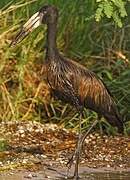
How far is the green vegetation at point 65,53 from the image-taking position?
441 inches

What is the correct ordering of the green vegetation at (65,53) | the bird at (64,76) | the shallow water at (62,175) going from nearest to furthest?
the shallow water at (62,175), the bird at (64,76), the green vegetation at (65,53)

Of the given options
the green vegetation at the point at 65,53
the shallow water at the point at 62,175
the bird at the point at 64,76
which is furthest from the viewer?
the green vegetation at the point at 65,53

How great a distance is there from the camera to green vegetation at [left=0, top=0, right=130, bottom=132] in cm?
1121

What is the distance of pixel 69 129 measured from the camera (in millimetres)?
10922

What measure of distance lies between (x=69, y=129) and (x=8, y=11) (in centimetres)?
194

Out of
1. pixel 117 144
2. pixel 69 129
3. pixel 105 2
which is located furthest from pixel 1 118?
pixel 105 2

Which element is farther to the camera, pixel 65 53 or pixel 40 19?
pixel 65 53

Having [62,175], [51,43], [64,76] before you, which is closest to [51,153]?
[62,175]

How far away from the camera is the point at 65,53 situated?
38.7 ft

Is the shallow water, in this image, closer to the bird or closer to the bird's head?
the bird

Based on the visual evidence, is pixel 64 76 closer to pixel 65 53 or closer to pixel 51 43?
pixel 51 43

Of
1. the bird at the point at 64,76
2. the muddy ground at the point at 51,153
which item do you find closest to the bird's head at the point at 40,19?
the bird at the point at 64,76

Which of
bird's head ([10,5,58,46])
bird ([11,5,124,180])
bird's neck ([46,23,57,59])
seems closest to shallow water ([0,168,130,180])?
bird ([11,5,124,180])

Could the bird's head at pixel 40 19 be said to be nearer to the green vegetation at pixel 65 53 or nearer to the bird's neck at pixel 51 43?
the bird's neck at pixel 51 43
